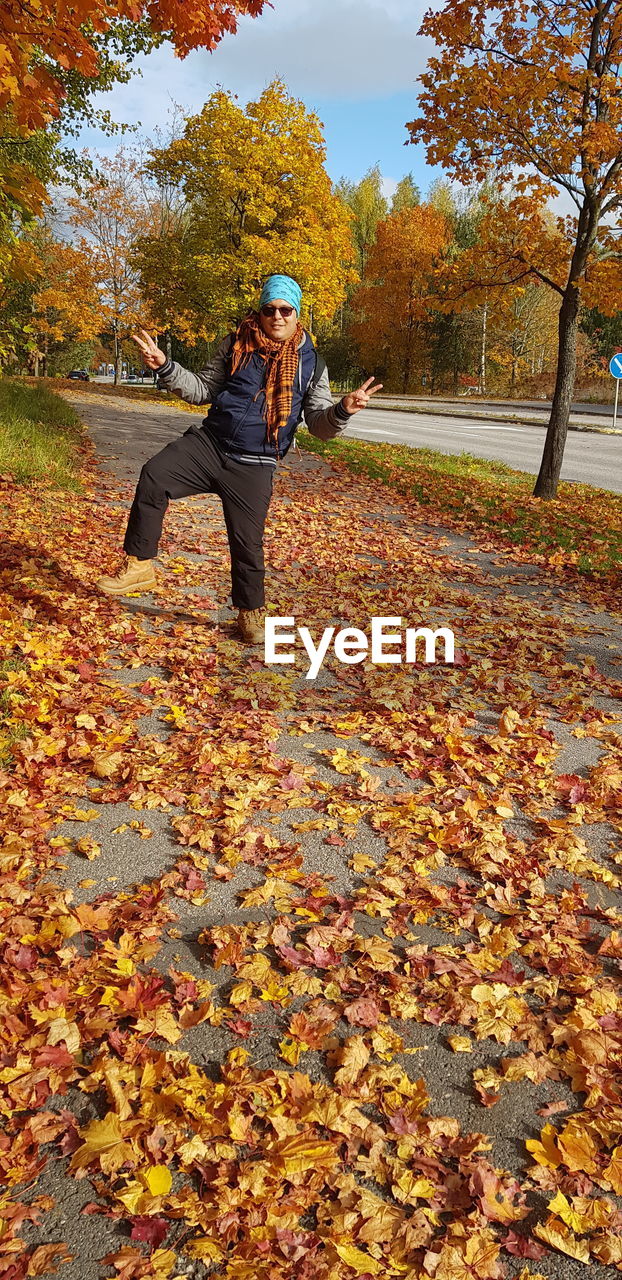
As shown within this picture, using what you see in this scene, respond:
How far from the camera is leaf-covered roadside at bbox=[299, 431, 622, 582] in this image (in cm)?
840

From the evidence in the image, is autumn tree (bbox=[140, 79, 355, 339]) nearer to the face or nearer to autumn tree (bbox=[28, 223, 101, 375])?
autumn tree (bbox=[28, 223, 101, 375])

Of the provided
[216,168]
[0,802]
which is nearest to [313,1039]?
[0,802]

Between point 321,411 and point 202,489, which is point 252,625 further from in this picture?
point 321,411

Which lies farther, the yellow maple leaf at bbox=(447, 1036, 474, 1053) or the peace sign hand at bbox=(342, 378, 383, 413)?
the peace sign hand at bbox=(342, 378, 383, 413)

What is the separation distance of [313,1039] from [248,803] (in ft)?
4.41

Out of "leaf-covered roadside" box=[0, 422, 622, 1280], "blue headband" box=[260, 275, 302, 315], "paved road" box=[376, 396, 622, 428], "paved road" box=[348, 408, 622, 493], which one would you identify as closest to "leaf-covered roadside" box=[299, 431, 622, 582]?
"paved road" box=[348, 408, 622, 493]

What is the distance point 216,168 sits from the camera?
22.9m

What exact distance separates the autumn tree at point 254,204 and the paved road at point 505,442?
4.92 metres

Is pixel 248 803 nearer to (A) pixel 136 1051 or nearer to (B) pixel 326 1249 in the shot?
(A) pixel 136 1051

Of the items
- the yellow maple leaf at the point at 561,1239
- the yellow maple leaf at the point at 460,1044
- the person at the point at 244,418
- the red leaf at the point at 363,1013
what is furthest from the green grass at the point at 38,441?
the yellow maple leaf at the point at 561,1239

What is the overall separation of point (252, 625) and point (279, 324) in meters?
1.95

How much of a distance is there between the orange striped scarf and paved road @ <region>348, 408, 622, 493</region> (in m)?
9.30

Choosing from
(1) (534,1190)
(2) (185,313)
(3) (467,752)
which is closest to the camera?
(1) (534,1190)

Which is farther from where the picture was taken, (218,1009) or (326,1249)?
(218,1009)
